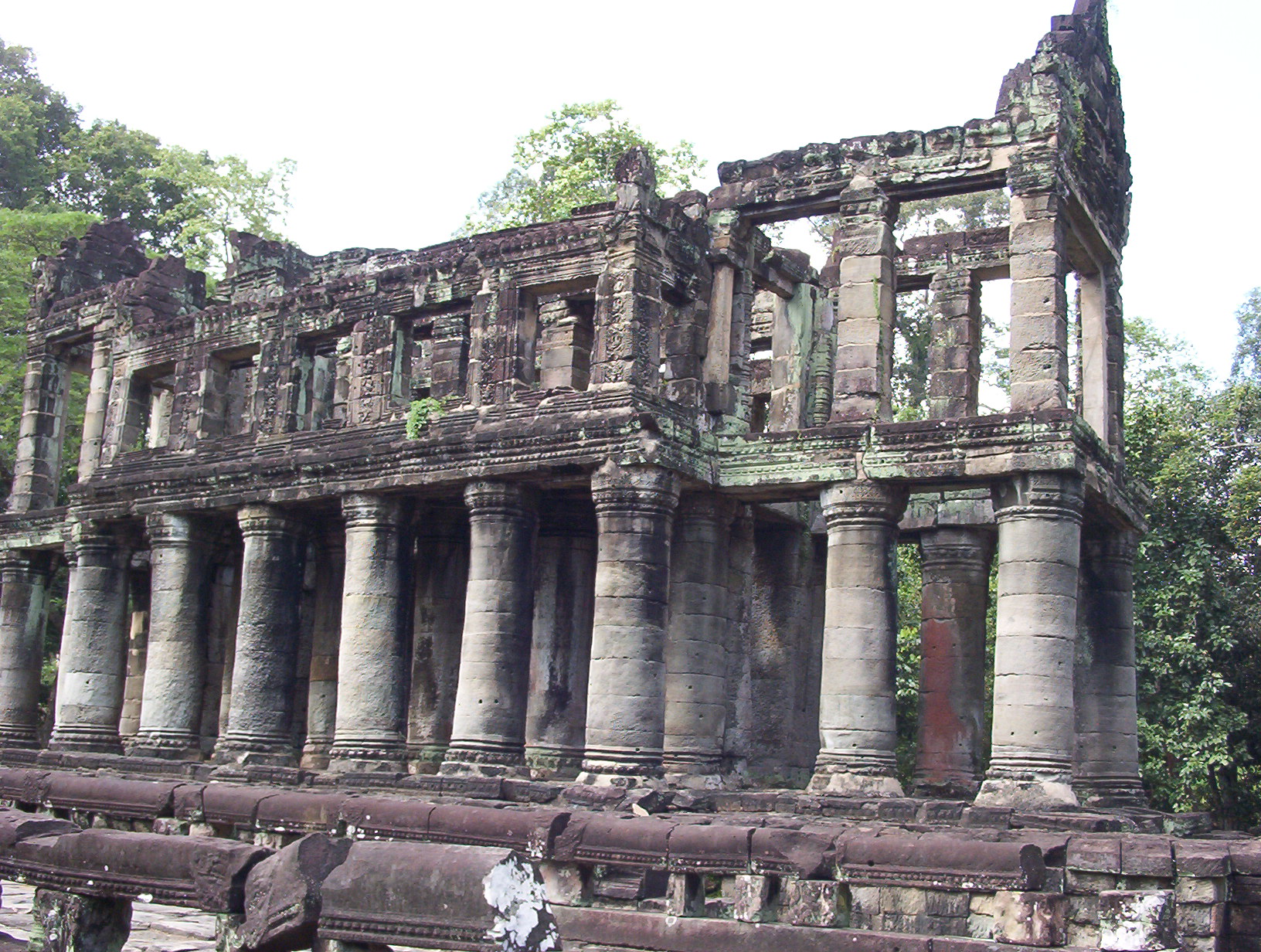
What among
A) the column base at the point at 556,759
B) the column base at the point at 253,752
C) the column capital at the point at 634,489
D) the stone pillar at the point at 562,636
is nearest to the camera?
the column capital at the point at 634,489

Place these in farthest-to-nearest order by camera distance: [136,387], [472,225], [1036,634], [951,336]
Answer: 1. [472,225]
2. [136,387]
3. [951,336]
4. [1036,634]

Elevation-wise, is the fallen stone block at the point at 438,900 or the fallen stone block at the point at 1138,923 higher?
the fallen stone block at the point at 438,900

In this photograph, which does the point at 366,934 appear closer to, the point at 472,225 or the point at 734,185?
the point at 734,185

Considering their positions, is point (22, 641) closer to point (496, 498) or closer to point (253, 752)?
point (253, 752)

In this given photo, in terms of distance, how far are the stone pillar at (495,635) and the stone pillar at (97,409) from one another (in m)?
9.52

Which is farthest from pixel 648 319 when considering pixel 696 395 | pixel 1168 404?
pixel 1168 404

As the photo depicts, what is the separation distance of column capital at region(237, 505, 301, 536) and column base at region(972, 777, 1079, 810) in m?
10.5

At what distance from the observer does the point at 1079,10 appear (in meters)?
17.8

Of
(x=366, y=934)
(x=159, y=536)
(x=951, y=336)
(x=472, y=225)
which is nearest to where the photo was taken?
(x=366, y=934)

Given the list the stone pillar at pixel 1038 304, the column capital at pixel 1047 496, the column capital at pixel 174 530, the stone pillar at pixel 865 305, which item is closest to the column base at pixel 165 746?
the column capital at pixel 174 530

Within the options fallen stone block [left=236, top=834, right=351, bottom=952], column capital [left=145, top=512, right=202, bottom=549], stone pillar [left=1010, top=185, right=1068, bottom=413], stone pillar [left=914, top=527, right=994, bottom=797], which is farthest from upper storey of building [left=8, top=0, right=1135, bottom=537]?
fallen stone block [left=236, top=834, right=351, bottom=952]

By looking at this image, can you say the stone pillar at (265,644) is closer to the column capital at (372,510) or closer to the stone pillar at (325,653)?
the stone pillar at (325,653)

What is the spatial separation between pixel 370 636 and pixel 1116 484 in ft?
31.8

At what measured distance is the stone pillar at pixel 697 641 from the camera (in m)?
17.6
